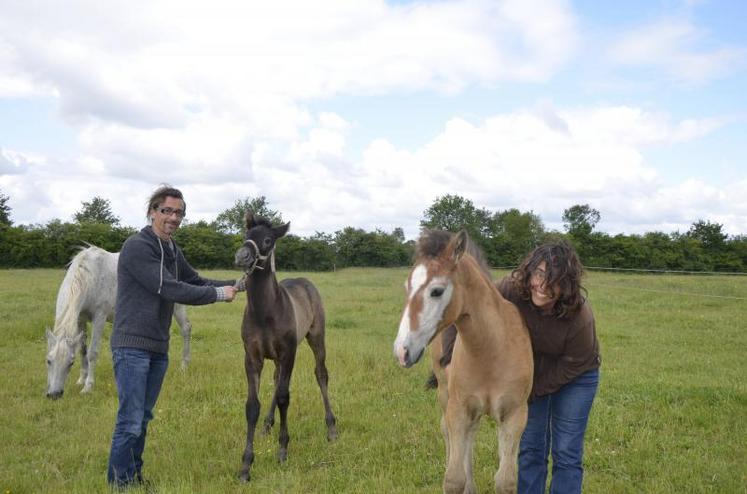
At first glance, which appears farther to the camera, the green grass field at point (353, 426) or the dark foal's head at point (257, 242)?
the dark foal's head at point (257, 242)

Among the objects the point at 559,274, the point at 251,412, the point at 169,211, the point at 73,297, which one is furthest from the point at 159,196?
the point at 73,297

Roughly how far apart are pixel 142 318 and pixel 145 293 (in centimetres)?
20

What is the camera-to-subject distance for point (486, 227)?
54.9 metres

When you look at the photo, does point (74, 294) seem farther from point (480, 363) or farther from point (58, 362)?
point (480, 363)

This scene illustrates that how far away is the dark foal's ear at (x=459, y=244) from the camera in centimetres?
297

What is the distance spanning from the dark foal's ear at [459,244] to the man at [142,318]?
2.24 m

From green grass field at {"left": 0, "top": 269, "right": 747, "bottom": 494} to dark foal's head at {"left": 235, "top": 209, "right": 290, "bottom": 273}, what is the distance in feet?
6.03

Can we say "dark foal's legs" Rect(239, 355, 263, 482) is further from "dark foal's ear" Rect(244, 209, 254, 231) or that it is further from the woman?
the woman

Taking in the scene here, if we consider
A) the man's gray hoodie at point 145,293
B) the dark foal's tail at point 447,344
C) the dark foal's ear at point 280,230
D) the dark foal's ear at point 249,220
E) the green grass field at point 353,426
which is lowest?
the green grass field at point 353,426

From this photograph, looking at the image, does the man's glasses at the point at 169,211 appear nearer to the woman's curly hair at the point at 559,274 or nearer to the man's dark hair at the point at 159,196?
the man's dark hair at the point at 159,196

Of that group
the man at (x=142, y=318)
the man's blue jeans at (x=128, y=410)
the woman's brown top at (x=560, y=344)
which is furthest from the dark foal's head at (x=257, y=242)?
the woman's brown top at (x=560, y=344)

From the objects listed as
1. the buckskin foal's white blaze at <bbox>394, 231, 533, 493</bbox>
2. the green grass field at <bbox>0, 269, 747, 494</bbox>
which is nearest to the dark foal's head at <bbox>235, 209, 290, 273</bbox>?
the green grass field at <bbox>0, 269, 747, 494</bbox>

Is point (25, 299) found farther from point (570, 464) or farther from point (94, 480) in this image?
point (570, 464)

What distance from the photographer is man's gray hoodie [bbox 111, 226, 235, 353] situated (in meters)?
4.15
